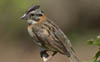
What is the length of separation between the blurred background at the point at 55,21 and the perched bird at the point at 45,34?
8087mm

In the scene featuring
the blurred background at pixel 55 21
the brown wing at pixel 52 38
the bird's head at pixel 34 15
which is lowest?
the brown wing at pixel 52 38

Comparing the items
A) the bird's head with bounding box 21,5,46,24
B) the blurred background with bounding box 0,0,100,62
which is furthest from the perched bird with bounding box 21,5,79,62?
the blurred background with bounding box 0,0,100,62

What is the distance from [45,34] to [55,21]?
29.2 feet

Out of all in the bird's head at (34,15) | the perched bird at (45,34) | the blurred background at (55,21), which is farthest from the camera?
the blurred background at (55,21)

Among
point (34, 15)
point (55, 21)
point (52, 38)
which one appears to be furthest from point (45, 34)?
point (55, 21)

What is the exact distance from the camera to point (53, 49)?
270 inches

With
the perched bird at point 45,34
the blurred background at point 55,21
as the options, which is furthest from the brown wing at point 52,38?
the blurred background at point 55,21

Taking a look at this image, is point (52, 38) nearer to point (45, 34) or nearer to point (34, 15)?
point (45, 34)

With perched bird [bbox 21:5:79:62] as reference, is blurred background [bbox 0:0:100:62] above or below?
above

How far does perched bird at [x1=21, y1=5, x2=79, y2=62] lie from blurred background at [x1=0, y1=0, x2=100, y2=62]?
8087 mm

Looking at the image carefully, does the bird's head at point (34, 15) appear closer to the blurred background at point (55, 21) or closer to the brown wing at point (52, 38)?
the brown wing at point (52, 38)

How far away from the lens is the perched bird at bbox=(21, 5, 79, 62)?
6.59 metres

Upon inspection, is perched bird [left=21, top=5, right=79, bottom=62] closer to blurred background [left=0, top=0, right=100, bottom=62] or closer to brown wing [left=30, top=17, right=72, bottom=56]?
brown wing [left=30, top=17, right=72, bottom=56]

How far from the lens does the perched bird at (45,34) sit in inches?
259
